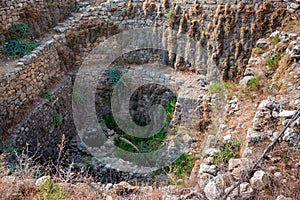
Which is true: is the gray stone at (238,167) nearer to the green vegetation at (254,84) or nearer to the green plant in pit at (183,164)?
the green vegetation at (254,84)

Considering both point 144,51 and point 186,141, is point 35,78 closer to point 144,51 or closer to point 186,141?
point 144,51

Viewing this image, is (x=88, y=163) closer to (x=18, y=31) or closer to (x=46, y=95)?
(x=46, y=95)

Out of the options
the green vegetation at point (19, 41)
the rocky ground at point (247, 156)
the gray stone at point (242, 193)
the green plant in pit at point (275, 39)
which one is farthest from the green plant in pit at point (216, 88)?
the green vegetation at point (19, 41)

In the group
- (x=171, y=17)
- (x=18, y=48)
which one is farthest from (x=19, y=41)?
(x=171, y=17)

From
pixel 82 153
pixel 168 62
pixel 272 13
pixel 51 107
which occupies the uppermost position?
pixel 272 13

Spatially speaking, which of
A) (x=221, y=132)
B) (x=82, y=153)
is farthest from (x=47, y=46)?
(x=221, y=132)

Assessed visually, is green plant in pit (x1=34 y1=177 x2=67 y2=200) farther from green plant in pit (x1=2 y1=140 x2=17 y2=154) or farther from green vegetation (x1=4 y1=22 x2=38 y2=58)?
green vegetation (x1=4 y1=22 x2=38 y2=58)
